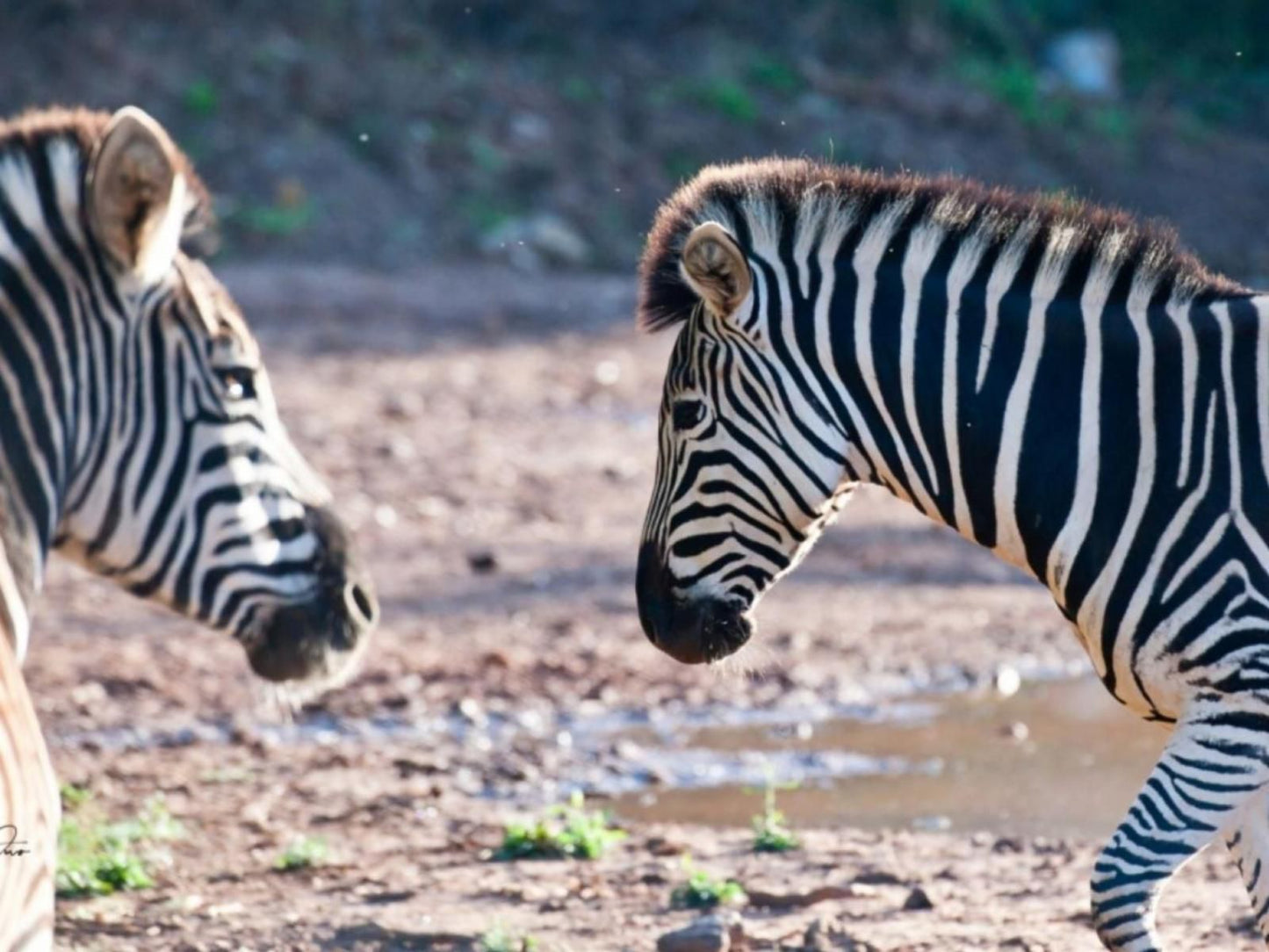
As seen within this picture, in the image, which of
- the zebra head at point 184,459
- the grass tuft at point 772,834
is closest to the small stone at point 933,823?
the grass tuft at point 772,834

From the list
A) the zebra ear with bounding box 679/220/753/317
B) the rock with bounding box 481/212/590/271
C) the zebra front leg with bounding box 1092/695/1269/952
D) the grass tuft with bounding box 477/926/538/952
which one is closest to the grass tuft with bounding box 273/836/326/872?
the grass tuft with bounding box 477/926/538/952

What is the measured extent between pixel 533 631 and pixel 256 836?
2653 millimetres

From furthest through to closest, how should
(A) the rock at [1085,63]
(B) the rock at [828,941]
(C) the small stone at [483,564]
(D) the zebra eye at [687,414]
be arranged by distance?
1. (A) the rock at [1085,63]
2. (C) the small stone at [483,564]
3. (B) the rock at [828,941]
4. (D) the zebra eye at [687,414]

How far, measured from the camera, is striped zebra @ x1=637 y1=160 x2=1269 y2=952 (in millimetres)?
4246

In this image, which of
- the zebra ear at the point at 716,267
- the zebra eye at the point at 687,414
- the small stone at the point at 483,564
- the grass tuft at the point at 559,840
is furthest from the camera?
the small stone at the point at 483,564

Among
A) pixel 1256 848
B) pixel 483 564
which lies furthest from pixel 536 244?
pixel 1256 848

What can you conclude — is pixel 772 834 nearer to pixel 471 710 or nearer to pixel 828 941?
pixel 828 941

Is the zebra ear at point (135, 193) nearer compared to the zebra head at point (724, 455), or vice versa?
the zebra ear at point (135, 193)

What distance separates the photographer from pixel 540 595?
30.7 feet

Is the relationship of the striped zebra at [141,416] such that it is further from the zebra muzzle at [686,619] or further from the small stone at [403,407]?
the small stone at [403,407]

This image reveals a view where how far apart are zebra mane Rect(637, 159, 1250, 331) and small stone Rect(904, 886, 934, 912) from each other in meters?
1.91

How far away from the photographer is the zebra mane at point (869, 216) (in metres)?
4.49

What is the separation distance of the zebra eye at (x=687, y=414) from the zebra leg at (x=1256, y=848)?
1503 mm

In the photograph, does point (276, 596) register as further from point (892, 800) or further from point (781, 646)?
point (781, 646)
